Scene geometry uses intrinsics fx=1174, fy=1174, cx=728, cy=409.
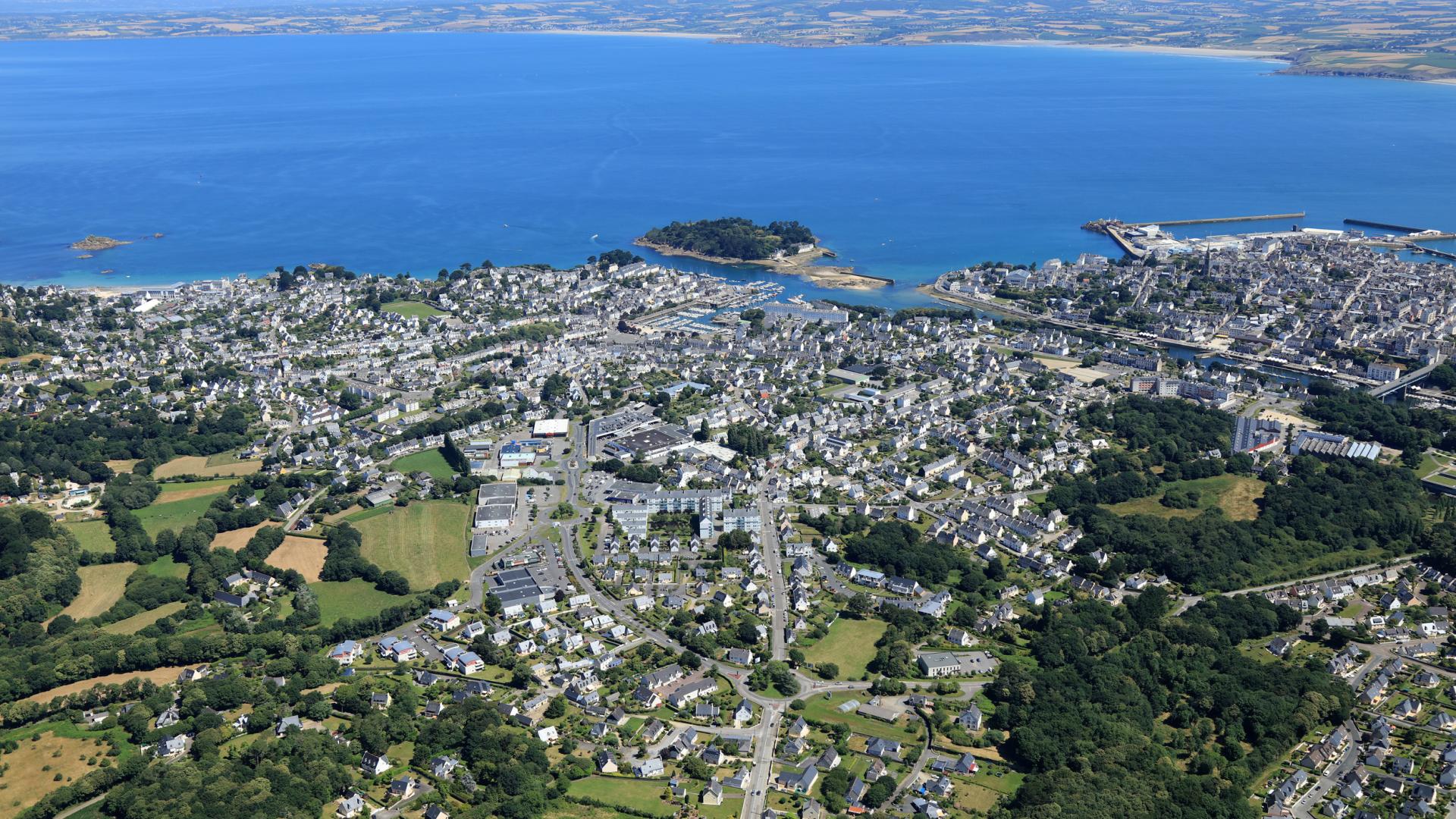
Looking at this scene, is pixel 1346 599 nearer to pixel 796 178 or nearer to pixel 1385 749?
pixel 1385 749

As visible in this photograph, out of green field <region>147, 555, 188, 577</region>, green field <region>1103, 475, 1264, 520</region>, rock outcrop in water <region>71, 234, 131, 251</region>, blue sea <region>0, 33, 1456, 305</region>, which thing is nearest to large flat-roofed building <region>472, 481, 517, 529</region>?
green field <region>147, 555, 188, 577</region>

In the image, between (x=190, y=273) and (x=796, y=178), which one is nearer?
(x=190, y=273)

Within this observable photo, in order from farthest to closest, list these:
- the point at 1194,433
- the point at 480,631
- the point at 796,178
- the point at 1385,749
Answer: the point at 796,178, the point at 1194,433, the point at 480,631, the point at 1385,749

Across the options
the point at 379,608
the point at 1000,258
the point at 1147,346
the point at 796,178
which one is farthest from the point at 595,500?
the point at 796,178

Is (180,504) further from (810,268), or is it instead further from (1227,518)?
(810,268)

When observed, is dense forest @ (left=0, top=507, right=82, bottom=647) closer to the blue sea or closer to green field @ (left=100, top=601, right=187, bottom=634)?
green field @ (left=100, top=601, right=187, bottom=634)

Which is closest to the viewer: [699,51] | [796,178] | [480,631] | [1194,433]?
[480,631]
